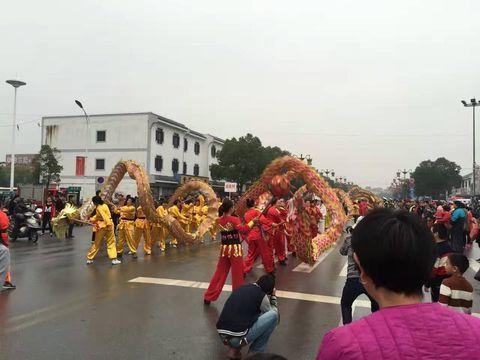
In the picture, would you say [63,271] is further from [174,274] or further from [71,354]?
[71,354]

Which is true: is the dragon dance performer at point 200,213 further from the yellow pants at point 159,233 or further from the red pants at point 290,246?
the red pants at point 290,246

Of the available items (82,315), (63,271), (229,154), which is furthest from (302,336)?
(229,154)

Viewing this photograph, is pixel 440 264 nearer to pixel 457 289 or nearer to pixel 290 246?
pixel 457 289

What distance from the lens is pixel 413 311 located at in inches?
49.9

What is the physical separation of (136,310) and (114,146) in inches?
1265

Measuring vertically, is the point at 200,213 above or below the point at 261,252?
above

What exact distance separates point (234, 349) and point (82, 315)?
8.25 ft

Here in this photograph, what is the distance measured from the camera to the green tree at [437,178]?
200ft

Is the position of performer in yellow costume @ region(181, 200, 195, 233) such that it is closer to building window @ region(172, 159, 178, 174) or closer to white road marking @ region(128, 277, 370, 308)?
white road marking @ region(128, 277, 370, 308)

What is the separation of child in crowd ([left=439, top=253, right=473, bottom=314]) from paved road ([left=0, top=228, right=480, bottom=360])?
1.39 metres

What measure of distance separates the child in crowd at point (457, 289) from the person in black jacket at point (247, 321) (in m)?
1.55

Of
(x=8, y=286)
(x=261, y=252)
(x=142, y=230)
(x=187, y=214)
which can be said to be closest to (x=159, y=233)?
(x=142, y=230)

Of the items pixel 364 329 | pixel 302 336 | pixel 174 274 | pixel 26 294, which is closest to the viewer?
pixel 364 329

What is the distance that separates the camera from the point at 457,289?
3.81 metres
